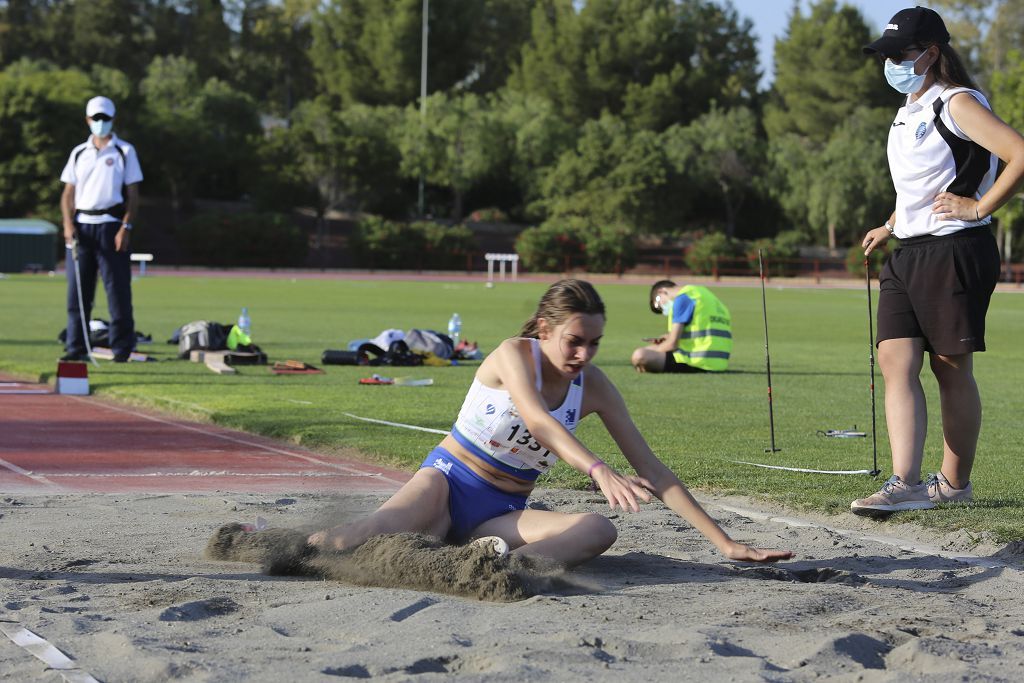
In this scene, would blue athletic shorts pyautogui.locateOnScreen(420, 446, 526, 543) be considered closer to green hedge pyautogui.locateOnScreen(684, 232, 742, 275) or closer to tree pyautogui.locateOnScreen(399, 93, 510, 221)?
green hedge pyautogui.locateOnScreen(684, 232, 742, 275)

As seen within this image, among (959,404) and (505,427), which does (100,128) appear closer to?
(505,427)

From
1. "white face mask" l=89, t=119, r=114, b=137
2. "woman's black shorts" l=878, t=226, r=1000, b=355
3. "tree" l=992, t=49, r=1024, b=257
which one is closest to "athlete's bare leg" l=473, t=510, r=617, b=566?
"woman's black shorts" l=878, t=226, r=1000, b=355

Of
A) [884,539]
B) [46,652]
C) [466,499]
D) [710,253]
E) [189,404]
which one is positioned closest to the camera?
[46,652]

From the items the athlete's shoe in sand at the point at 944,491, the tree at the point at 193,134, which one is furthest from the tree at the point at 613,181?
the athlete's shoe in sand at the point at 944,491

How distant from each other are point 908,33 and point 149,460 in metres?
5.14

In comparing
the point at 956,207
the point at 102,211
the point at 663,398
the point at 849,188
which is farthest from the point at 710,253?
the point at 956,207

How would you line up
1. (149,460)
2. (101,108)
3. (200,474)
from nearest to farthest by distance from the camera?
(200,474), (149,460), (101,108)

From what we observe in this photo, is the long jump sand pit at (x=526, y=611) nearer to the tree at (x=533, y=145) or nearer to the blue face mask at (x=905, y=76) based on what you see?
the blue face mask at (x=905, y=76)

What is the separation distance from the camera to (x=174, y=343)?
18344mm

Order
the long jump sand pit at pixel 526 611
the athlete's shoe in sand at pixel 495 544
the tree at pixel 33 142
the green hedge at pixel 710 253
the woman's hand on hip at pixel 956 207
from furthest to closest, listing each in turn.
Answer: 1. the tree at pixel 33 142
2. the green hedge at pixel 710 253
3. the woman's hand on hip at pixel 956 207
4. the athlete's shoe in sand at pixel 495 544
5. the long jump sand pit at pixel 526 611

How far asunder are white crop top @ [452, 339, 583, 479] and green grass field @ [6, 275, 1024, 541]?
4.01 feet

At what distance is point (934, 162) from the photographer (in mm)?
6738

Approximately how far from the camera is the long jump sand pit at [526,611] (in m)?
4.14

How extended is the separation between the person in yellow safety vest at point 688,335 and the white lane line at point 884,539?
26.3 feet
